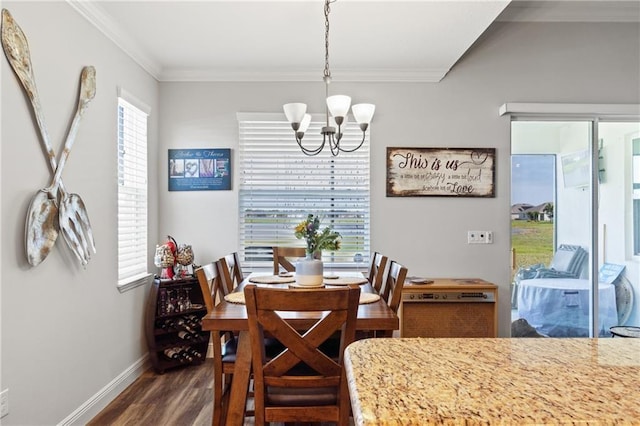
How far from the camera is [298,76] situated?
388 cm

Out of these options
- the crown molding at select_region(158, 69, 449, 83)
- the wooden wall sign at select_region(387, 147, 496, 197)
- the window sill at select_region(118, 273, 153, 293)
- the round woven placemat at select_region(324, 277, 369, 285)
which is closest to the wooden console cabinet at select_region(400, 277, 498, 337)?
the round woven placemat at select_region(324, 277, 369, 285)

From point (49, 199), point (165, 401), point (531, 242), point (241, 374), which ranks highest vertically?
point (49, 199)

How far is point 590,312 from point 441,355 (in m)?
3.62

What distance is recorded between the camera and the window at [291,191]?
3924 mm

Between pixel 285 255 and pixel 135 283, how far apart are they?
1206 millimetres

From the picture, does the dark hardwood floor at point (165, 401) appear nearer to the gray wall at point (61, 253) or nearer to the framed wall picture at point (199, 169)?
the gray wall at point (61, 253)

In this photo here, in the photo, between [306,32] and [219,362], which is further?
[306,32]

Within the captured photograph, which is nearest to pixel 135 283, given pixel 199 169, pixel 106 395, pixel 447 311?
pixel 106 395

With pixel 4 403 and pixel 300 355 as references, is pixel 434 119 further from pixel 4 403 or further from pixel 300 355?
pixel 4 403

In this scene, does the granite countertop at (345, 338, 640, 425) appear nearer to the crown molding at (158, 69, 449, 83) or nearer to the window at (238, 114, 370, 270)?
the window at (238, 114, 370, 270)

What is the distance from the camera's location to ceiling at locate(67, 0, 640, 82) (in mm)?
2732

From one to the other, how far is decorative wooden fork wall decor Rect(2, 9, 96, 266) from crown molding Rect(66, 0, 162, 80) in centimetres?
36

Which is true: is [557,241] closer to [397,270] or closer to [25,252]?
[397,270]

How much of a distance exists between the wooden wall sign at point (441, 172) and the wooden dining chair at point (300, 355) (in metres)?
2.24
